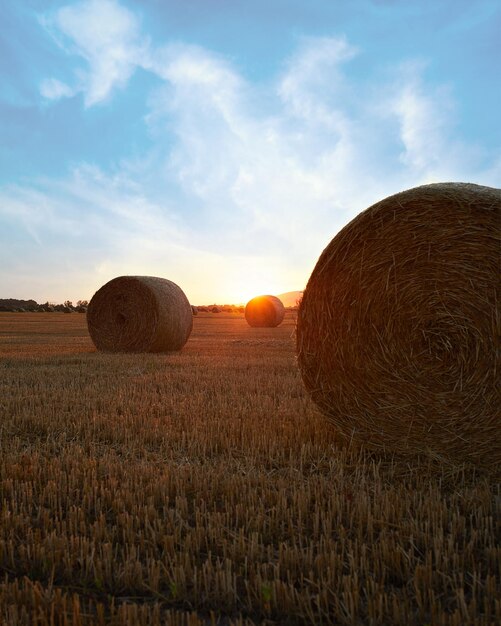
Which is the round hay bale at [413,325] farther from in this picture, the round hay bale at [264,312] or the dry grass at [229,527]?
the round hay bale at [264,312]

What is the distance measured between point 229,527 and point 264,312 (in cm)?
2185

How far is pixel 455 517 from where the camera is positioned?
112 inches

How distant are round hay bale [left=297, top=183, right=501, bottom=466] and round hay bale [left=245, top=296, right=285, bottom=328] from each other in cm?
1976

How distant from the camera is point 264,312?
24641mm

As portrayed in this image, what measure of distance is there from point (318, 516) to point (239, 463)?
1066mm

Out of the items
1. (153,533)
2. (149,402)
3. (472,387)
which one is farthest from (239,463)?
(149,402)

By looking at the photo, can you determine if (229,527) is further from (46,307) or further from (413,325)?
(46,307)

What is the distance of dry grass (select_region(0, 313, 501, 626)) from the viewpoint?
212 cm

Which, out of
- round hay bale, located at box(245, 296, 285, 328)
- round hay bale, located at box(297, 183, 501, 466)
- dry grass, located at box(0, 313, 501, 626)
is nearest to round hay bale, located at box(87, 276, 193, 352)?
dry grass, located at box(0, 313, 501, 626)

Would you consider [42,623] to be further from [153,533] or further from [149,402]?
[149,402]

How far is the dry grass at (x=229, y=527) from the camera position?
6.95 feet

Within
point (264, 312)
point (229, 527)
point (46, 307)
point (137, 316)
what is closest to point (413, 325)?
point (229, 527)

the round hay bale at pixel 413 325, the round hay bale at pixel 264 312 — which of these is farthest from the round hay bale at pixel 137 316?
the round hay bale at pixel 264 312

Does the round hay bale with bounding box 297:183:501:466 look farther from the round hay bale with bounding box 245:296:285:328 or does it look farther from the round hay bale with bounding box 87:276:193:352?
the round hay bale with bounding box 245:296:285:328
